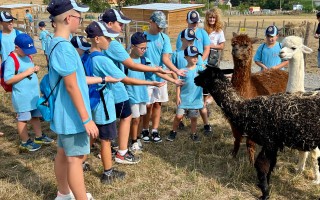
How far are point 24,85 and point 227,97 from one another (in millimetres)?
2629

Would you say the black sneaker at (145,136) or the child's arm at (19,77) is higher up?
the child's arm at (19,77)

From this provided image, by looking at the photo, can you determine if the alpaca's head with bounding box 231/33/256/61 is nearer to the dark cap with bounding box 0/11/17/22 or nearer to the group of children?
the group of children

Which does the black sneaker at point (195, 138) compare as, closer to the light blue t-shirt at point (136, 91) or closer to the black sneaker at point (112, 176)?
the light blue t-shirt at point (136, 91)

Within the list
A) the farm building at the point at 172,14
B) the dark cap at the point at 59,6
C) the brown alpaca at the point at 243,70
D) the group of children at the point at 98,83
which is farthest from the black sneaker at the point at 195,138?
the farm building at the point at 172,14

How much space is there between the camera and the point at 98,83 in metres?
3.17

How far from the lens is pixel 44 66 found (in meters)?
11.7

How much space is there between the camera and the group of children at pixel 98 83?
8.13ft

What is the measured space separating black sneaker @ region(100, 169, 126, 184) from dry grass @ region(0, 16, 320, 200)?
2.8 inches

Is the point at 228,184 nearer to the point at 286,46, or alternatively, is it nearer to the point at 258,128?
the point at 258,128

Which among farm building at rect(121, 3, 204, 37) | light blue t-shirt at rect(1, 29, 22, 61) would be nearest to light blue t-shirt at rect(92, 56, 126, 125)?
light blue t-shirt at rect(1, 29, 22, 61)

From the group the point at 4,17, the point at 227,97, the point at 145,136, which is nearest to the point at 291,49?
the point at 227,97

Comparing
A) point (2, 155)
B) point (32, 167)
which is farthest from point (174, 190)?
point (2, 155)

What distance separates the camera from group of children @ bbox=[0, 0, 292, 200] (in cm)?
248

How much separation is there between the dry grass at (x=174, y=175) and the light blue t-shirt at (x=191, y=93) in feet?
1.98
